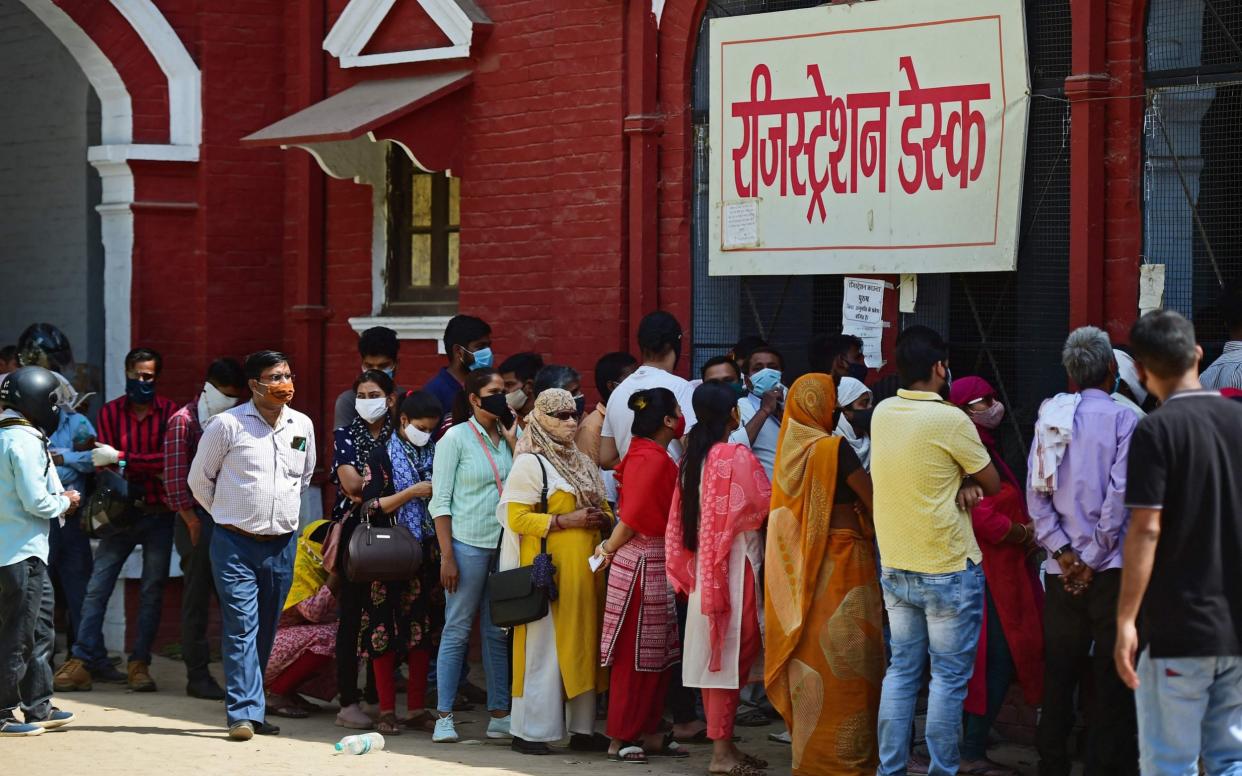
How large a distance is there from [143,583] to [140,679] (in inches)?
21.8

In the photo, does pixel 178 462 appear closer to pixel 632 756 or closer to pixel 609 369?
pixel 609 369

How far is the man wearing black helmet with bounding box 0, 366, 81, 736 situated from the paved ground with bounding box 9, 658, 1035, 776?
0.24 metres

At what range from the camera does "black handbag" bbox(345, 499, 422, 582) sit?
8336 millimetres

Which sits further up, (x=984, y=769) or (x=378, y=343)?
(x=378, y=343)

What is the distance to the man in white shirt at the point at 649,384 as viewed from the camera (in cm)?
853

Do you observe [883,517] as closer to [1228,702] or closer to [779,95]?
[1228,702]

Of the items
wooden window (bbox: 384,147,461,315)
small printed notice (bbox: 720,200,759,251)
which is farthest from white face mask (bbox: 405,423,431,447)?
wooden window (bbox: 384,147,461,315)

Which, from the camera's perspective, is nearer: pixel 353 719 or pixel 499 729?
pixel 499 729

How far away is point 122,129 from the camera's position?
39.1 ft

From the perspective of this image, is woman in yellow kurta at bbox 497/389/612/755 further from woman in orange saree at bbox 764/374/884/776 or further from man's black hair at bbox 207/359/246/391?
man's black hair at bbox 207/359/246/391


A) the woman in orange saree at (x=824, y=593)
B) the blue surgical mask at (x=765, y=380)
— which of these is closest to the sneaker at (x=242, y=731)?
the woman in orange saree at (x=824, y=593)

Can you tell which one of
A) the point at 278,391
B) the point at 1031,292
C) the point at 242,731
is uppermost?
the point at 1031,292

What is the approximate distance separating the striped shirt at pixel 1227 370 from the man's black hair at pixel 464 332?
12.2 ft

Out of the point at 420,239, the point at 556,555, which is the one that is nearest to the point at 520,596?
the point at 556,555
